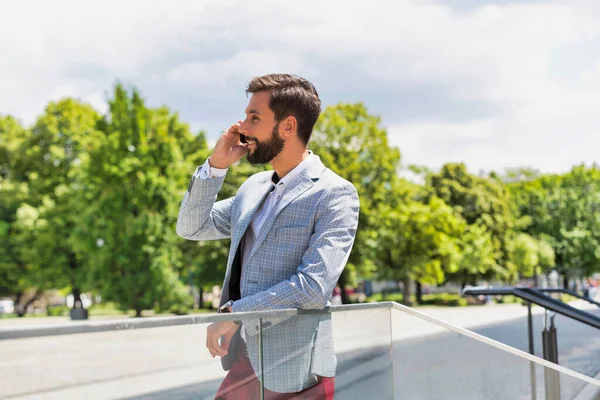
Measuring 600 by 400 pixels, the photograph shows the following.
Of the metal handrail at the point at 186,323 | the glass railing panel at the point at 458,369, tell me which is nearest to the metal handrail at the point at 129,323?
the metal handrail at the point at 186,323

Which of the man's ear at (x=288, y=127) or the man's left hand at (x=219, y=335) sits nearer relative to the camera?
the man's left hand at (x=219, y=335)

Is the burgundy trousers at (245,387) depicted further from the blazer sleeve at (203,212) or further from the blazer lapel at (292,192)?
the blazer sleeve at (203,212)

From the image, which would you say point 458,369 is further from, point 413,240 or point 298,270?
point 413,240

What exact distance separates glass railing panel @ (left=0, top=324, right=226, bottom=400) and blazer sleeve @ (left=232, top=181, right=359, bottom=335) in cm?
33

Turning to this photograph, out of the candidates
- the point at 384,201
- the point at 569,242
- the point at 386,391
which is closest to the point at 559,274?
the point at 569,242

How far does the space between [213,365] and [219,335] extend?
0.13 meters

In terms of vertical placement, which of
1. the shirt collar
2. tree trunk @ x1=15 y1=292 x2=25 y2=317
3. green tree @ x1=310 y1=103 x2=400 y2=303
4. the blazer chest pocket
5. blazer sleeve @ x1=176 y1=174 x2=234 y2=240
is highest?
green tree @ x1=310 y1=103 x2=400 y2=303

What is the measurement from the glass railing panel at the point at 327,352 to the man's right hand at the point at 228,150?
Answer: 62cm

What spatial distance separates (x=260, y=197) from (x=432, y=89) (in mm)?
51329

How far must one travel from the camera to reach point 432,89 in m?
52.6

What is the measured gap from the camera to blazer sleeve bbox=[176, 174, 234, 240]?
2779 millimetres

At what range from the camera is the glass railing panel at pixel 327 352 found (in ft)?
8.07

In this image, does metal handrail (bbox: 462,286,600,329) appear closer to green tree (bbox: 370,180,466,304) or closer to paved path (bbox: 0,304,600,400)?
paved path (bbox: 0,304,600,400)

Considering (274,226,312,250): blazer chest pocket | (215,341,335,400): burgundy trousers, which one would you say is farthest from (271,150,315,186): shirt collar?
(215,341,335,400): burgundy trousers
